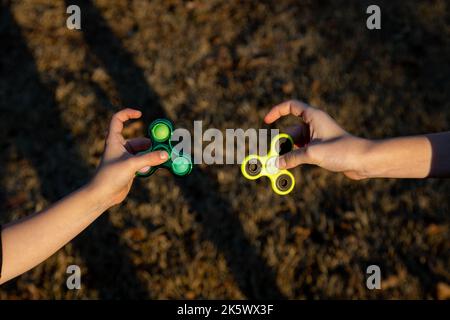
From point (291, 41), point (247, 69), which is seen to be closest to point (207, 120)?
point (247, 69)

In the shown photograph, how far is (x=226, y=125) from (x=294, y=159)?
1.82m

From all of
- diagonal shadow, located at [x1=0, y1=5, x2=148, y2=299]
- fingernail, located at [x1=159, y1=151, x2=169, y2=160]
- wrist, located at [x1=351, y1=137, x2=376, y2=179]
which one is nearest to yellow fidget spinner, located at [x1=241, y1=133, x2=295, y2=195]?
wrist, located at [x1=351, y1=137, x2=376, y2=179]

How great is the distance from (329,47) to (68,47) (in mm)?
2388

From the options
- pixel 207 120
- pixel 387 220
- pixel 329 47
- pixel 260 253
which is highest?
pixel 329 47

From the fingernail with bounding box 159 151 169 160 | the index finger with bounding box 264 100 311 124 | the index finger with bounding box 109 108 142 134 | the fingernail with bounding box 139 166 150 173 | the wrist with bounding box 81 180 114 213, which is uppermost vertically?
the index finger with bounding box 264 100 311 124

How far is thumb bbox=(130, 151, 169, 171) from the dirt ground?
1.44 m

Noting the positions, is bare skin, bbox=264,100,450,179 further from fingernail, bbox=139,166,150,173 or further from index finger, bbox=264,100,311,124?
fingernail, bbox=139,166,150,173

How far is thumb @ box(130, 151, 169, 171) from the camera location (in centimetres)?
181

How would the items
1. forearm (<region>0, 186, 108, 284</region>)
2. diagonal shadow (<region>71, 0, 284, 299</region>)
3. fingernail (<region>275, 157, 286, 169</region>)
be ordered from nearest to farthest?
1. forearm (<region>0, 186, 108, 284</region>)
2. fingernail (<region>275, 157, 286, 169</region>)
3. diagonal shadow (<region>71, 0, 284, 299</region>)

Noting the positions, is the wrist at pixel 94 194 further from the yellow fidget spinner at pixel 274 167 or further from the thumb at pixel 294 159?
the thumb at pixel 294 159

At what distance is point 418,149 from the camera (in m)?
1.98

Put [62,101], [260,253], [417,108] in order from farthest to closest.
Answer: [62,101], [417,108], [260,253]

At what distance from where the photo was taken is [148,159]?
71.2 inches
